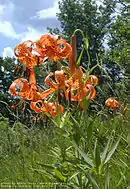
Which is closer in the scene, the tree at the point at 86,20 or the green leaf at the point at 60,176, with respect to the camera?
the green leaf at the point at 60,176

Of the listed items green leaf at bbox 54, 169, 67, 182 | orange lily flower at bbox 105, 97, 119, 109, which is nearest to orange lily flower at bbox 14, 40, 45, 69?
green leaf at bbox 54, 169, 67, 182

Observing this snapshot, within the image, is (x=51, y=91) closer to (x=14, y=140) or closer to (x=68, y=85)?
(x=68, y=85)

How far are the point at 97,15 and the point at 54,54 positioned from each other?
2443 centimetres

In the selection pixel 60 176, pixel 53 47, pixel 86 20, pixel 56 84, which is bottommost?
pixel 60 176

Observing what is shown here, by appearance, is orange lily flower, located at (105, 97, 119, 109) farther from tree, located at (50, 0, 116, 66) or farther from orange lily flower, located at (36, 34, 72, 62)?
tree, located at (50, 0, 116, 66)

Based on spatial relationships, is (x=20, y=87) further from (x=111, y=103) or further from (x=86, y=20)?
(x=86, y=20)

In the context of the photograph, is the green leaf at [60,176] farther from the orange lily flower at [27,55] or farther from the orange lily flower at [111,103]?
the orange lily flower at [111,103]

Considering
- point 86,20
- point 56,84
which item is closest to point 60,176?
point 56,84

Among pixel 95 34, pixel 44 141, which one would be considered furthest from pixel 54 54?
pixel 95 34

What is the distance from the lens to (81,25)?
25.3 metres

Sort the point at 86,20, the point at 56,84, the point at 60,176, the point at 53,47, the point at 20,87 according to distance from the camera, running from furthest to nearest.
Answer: the point at 86,20, the point at 20,87, the point at 53,47, the point at 56,84, the point at 60,176

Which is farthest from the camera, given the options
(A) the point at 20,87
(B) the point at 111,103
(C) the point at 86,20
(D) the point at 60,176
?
(C) the point at 86,20

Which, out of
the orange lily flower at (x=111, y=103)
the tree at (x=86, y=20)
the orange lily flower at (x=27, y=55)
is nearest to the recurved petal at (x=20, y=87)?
the orange lily flower at (x=27, y=55)

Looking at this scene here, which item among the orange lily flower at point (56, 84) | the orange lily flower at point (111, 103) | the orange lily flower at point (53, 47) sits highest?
the orange lily flower at point (111, 103)
